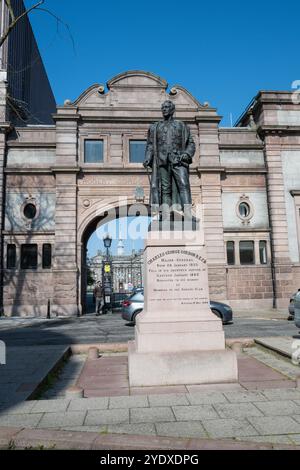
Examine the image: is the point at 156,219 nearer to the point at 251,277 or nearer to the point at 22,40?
the point at 251,277

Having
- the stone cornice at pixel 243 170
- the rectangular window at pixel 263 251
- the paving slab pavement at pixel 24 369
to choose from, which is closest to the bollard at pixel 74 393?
the paving slab pavement at pixel 24 369

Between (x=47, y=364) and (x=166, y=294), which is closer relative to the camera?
(x=166, y=294)

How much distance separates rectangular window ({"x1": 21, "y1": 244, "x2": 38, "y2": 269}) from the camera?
2331 centimetres

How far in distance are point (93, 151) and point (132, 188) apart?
338 cm

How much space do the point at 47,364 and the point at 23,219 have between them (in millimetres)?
16924

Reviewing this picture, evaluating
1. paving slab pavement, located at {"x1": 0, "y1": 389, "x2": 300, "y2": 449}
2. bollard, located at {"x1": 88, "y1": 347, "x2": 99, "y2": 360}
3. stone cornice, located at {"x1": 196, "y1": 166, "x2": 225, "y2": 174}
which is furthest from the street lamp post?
paving slab pavement, located at {"x1": 0, "y1": 389, "x2": 300, "y2": 449}

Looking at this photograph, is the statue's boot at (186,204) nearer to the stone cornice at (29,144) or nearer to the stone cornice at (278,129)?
the stone cornice at (29,144)

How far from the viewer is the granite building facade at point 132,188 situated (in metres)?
23.0

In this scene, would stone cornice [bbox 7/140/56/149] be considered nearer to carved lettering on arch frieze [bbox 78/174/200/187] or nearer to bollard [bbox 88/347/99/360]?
carved lettering on arch frieze [bbox 78/174/200/187]

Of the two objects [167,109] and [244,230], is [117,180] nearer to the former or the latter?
[244,230]

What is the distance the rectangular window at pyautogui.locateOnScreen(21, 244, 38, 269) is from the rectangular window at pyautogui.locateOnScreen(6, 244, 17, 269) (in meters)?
0.47

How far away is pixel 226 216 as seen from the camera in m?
24.3

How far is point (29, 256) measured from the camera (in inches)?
920

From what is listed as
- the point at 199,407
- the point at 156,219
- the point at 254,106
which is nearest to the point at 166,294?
the point at 156,219
